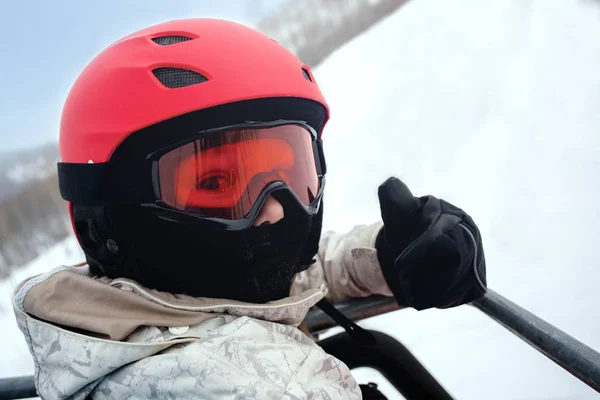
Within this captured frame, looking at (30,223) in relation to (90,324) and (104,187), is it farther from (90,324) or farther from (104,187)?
(90,324)

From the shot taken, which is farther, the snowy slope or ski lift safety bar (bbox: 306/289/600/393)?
the snowy slope

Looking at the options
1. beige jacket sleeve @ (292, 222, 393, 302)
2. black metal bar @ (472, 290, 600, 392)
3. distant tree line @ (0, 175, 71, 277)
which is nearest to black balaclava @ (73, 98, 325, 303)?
beige jacket sleeve @ (292, 222, 393, 302)

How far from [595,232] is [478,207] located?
883mm

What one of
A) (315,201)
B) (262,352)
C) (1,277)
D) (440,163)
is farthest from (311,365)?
(1,277)

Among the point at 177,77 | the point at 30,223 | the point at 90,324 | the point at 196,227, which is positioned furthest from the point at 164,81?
the point at 30,223

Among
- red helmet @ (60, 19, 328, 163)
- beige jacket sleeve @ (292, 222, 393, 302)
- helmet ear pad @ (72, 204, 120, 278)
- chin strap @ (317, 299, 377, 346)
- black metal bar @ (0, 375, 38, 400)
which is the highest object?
red helmet @ (60, 19, 328, 163)

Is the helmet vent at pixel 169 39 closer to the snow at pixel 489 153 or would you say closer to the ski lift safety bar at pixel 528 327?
the ski lift safety bar at pixel 528 327

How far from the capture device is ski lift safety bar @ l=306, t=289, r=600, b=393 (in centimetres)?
89

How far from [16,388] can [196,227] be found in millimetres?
781

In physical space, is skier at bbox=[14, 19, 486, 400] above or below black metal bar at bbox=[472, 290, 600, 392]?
above

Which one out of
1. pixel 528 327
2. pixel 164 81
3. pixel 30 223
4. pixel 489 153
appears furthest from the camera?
pixel 30 223

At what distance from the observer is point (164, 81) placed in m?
1.14

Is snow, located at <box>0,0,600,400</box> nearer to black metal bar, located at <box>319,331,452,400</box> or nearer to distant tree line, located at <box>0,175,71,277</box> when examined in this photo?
distant tree line, located at <box>0,175,71,277</box>

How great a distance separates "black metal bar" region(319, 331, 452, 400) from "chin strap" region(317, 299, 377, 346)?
0.02 meters
